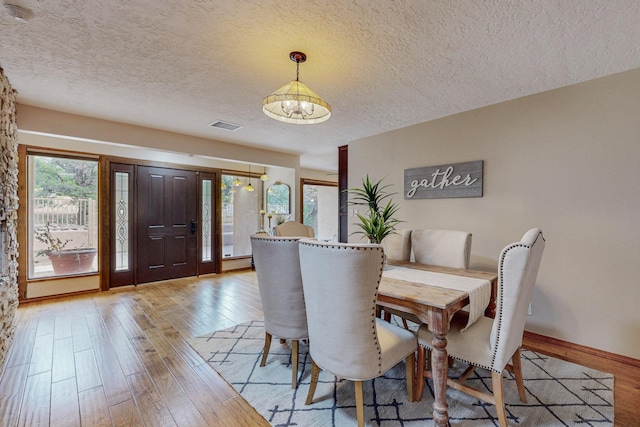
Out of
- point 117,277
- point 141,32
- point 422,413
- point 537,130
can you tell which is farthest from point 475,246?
point 117,277

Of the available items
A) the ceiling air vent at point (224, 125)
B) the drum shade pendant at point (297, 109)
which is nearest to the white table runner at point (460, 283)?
the drum shade pendant at point (297, 109)

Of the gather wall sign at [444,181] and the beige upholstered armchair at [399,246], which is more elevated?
the gather wall sign at [444,181]

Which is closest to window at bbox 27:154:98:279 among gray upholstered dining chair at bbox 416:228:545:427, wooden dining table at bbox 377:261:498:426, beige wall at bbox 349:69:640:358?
wooden dining table at bbox 377:261:498:426

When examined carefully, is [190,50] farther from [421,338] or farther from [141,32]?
[421,338]

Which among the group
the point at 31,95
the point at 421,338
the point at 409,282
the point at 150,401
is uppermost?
the point at 31,95

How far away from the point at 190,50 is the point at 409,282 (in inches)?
91.8

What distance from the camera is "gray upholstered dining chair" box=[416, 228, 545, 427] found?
4.58 feet

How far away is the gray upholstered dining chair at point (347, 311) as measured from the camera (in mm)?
1380

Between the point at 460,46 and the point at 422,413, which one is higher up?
the point at 460,46

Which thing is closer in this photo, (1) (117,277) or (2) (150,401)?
(2) (150,401)

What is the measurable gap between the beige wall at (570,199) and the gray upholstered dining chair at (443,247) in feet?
2.46

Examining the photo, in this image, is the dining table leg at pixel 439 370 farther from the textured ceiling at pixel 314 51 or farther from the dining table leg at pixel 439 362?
the textured ceiling at pixel 314 51

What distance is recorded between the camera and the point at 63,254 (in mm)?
4086

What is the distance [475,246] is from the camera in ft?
10.4
